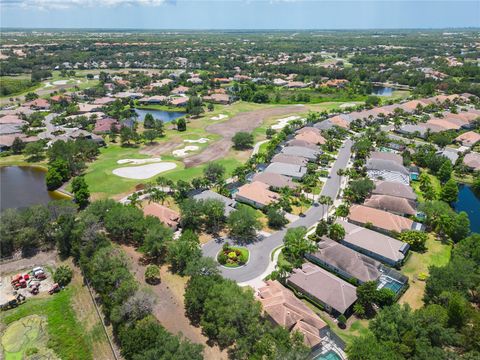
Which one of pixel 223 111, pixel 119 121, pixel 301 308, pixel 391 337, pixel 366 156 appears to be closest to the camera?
pixel 391 337

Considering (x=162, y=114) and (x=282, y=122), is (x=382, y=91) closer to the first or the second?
(x=282, y=122)

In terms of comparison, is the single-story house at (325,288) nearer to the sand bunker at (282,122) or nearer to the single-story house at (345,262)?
the single-story house at (345,262)

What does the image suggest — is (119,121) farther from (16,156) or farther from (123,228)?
(123,228)

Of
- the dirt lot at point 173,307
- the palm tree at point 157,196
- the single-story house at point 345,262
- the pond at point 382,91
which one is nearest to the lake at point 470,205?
the single-story house at point 345,262

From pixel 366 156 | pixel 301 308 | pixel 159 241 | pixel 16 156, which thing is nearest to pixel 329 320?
pixel 301 308

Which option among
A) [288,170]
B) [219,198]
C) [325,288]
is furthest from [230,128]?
[325,288]

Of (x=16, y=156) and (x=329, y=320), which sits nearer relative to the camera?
(x=329, y=320)

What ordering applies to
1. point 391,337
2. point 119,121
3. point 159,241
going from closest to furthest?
1. point 391,337
2. point 159,241
3. point 119,121

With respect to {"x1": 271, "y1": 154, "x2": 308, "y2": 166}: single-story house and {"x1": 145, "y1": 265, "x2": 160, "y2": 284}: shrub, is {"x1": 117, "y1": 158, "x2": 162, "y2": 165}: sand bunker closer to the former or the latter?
{"x1": 271, "y1": 154, "x2": 308, "y2": 166}: single-story house
